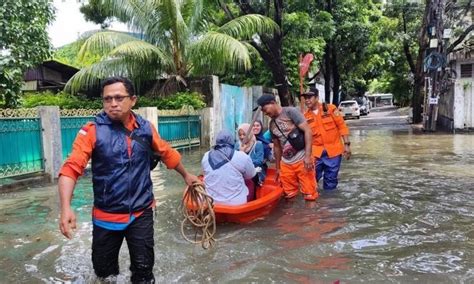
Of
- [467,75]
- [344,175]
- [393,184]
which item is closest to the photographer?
[393,184]

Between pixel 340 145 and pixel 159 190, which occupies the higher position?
pixel 340 145

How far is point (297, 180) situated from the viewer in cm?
707

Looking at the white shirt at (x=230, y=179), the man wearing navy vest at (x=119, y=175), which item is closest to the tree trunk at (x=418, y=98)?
the white shirt at (x=230, y=179)

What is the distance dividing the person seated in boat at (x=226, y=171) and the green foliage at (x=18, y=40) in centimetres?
666

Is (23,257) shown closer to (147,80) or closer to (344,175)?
(344,175)

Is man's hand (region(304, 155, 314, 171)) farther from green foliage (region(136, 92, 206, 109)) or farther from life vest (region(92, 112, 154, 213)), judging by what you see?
green foliage (region(136, 92, 206, 109))

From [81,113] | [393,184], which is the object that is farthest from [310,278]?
[81,113]

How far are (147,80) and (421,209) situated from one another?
1180 centimetres

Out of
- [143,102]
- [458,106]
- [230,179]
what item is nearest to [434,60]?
[458,106]

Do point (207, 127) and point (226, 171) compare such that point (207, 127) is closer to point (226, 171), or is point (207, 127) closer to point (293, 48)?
point (293, 48)

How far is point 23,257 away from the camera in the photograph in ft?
17.0

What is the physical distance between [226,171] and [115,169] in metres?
2.52

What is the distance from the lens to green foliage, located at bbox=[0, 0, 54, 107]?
10.4 meters

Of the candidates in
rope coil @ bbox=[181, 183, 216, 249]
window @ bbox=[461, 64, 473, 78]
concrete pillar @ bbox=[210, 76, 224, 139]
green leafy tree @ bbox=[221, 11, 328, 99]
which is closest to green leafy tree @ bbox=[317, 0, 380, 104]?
green leafy tree @ bbox=[221, 11, 328, 99]
